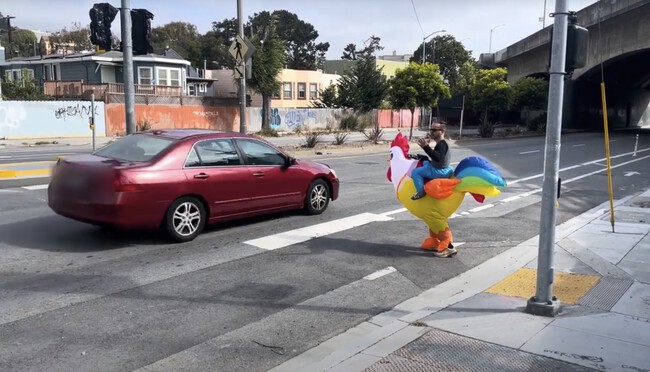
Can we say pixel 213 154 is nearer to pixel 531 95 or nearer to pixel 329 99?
pixel 531 95

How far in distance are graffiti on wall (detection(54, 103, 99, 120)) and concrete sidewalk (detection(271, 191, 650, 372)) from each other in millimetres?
31153

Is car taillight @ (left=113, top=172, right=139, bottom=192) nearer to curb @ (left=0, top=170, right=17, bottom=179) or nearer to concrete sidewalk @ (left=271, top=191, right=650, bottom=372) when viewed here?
concrete sidewalk @ (left=271, top=191, right=650, bottom=372)

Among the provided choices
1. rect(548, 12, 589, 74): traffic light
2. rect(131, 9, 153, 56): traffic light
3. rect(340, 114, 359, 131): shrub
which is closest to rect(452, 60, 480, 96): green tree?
rect(340, 114, 359, 131): shrub

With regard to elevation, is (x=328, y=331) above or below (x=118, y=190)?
below

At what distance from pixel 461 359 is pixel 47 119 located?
108 ft

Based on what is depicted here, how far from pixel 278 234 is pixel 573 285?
4.07 metres

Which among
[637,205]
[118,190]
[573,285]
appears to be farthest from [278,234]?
[637,205]

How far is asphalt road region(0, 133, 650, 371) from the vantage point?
15.1ft

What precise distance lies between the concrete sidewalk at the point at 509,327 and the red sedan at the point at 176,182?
3.37 meters

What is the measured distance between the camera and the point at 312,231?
28.7ft

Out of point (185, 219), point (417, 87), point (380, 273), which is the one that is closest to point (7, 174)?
point (185, 219)

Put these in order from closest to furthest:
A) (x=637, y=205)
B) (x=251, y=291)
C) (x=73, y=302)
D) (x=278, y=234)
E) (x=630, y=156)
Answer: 1. (x=73, y=302)
2. (x=251, y=291)
3. (x=278, y=234)
4. (x=637, y=205)
5. (x=630, y=156)

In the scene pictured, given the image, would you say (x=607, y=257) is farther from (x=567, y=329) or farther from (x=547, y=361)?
(x=547, y=361)

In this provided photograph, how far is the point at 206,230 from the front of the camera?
855 centimetres
